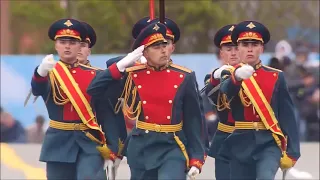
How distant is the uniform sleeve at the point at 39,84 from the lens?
24.0 feet

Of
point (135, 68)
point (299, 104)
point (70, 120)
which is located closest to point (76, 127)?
point (70, 120)

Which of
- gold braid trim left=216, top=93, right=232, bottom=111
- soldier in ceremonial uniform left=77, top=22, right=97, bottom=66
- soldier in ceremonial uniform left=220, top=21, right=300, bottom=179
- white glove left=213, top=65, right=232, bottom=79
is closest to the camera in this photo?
soldier in ceremonial uniform left=220, top=21, right=300, bottom=179

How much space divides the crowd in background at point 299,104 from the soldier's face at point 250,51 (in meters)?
8.11

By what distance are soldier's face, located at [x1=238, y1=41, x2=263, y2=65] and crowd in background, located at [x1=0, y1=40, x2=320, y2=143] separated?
8.11 m

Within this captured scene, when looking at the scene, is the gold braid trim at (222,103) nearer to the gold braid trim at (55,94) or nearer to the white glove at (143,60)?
the white glove at (143,60)

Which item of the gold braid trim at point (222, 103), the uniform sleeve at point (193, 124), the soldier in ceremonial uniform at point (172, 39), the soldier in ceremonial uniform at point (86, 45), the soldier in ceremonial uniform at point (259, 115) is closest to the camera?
the uniform sleeve at point (193, 124)

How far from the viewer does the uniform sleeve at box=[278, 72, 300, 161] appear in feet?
24.5

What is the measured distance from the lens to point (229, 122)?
327 inches

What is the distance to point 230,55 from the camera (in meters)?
8.62

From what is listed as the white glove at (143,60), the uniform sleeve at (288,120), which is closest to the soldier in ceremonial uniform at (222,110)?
the uniform sleeve at (288,120)

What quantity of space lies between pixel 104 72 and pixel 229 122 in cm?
164

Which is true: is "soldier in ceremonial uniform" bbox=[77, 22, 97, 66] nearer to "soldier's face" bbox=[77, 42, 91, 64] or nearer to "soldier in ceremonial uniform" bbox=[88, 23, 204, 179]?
"soldier's face" bbox=[77, 42, 91, 64]

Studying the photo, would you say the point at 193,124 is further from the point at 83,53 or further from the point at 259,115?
the point at 83,53

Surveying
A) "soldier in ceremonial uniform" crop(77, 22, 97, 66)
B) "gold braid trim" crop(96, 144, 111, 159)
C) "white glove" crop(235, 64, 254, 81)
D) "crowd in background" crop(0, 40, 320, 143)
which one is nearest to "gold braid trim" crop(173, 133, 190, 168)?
"white glove" crop(235, 64, 254, 81)
